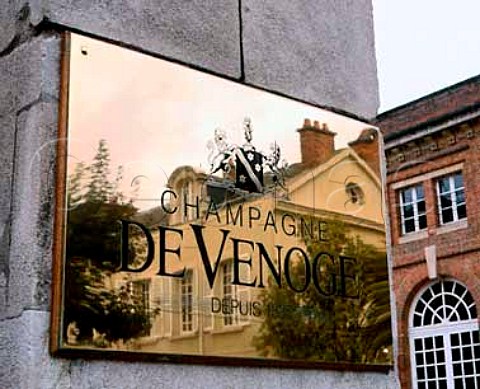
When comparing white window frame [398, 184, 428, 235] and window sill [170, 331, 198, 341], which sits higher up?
white window frame [398, 184, 428, 235]

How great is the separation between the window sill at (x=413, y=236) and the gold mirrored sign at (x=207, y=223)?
17058mm

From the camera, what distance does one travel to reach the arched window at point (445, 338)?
1805 cm

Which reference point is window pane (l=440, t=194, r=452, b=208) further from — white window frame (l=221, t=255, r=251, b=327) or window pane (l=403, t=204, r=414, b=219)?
white window frame (l=221, t=255, r=251, b=327)

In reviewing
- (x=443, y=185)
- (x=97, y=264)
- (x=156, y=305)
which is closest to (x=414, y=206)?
(x=443, y=185)

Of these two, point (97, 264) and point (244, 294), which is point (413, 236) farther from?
point (97, 264)

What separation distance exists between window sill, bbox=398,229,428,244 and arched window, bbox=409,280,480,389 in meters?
1.17

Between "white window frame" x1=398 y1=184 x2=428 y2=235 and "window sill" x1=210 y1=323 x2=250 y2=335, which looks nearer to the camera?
"window sill" x1=210 y1=323 x2=250 y2=335

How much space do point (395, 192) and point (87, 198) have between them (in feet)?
60.7

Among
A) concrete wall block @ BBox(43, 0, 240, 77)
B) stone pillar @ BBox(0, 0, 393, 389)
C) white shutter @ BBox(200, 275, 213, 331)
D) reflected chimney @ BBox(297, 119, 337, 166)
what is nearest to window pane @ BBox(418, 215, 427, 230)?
stone pillar @ BBox(0, 0, 393, 389)

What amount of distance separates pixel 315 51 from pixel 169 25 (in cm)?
57

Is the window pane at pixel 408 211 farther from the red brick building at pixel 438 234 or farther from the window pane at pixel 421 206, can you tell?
the window pane at pixel 421 206

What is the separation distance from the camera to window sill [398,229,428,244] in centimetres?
1909

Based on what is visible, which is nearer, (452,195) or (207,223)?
(207,223)

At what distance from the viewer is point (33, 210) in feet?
5.89
